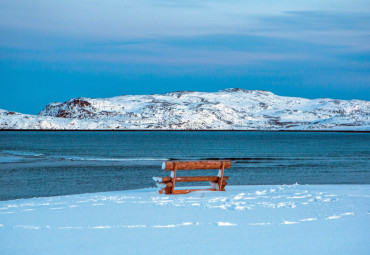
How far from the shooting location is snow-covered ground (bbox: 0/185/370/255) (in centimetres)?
880

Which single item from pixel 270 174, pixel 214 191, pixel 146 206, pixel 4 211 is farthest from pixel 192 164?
pixel 270 174

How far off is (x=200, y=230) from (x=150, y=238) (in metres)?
1.16

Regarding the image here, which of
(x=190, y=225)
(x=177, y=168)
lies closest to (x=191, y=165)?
(x=177, y=168)

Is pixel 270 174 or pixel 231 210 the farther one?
pixel 270 174

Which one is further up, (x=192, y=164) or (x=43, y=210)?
(x=192, y=164)

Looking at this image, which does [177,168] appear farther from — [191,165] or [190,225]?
[190,225]

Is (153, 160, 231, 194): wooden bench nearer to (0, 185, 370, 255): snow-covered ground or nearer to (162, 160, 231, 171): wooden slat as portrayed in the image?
(162, 160, 231, 171): wooden slat

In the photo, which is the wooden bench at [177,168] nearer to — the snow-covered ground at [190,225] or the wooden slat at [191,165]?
the wooden slat at [191,165]

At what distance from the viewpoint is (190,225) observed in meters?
10.8

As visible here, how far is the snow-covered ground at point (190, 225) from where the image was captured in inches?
347

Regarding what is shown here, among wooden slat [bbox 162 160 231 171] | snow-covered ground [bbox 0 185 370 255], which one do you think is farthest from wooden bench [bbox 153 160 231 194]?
Answer: snow-covered ground [bbox 0 185 370 255]

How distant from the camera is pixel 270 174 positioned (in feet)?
129

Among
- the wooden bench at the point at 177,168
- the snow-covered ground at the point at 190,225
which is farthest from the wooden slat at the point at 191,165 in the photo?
the snow-covered ground at the point at 190,225

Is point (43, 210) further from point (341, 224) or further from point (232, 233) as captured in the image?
point (341, 224)
